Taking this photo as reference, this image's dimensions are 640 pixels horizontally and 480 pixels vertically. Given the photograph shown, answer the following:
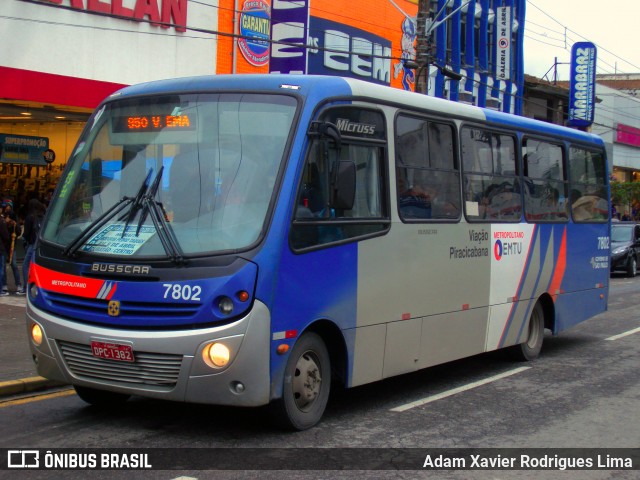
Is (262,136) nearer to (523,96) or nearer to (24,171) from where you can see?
(24,171)

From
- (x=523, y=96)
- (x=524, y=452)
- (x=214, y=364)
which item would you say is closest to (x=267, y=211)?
(x=214, y=364)

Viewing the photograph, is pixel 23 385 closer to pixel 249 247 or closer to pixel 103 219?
pixel 103 219

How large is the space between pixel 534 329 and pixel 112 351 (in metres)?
6.64

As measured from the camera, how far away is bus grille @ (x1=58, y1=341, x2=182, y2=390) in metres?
6.53

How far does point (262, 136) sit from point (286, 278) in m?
1.19

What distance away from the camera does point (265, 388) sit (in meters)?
6.61

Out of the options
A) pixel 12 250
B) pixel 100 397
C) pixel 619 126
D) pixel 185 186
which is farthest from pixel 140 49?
pixel 619 126

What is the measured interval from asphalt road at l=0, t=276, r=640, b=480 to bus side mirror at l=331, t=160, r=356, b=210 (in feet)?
6.10

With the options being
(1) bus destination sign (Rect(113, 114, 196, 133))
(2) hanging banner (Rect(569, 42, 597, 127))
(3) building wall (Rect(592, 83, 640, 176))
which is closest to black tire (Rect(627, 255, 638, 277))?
(2) hanging banner (Rect(569, 42, 597, 127))

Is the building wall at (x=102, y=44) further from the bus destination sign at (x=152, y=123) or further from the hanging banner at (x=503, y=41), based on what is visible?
the hanging banner at (x=503, y=41)

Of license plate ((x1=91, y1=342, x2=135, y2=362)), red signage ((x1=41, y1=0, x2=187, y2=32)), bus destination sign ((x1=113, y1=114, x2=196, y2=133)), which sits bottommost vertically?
license plate ((x1=91, y1=342, x2=135, y2=362))

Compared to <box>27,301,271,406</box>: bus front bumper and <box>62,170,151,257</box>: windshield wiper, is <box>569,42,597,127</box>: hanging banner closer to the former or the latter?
<box>62,170,151,257</box>: windshield wiper

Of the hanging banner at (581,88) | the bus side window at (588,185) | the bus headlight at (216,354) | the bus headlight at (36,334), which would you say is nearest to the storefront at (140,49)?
the bus side window at (588,185)

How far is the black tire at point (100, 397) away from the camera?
306 inches
